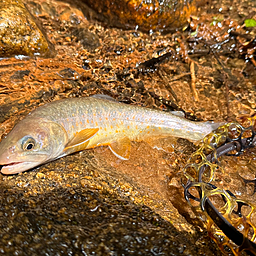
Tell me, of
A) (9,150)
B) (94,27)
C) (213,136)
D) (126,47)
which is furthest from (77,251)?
(94,27)

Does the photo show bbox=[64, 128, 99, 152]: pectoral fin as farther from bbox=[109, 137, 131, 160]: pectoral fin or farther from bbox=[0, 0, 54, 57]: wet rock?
bbox=[0, 0, 54, 57]: wet rock

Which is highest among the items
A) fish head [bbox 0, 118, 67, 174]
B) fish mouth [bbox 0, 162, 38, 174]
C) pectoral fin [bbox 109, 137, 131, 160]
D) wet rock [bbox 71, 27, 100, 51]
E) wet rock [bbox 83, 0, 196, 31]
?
wet rock [bbox 83, 0, 196, 31]

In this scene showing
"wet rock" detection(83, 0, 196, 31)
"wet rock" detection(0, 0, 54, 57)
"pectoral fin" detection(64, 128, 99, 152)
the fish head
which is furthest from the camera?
"wet rock" detection(83, 0, 196, 31)

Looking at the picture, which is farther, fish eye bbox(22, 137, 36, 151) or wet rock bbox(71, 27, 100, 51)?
wet rock bbox(71, 27, 100, 51)

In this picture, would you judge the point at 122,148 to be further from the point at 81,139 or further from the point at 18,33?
the point at 18,33

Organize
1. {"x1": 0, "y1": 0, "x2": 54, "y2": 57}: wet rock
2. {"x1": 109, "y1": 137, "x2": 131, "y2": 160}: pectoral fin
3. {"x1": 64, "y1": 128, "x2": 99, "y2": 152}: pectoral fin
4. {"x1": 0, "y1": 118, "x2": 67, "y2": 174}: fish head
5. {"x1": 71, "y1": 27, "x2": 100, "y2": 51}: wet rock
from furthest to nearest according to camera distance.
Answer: {"x1": 71, "y1": 27, "x2": 100, "y2": 51}: wet rock, {"x1": 0, "y1": 0, "x2": 54, "y2": 57}: wet rock, {"x1": 109, "y1": 137, "x2": 131, "y2": 160}: pectoral fin, {"x1": 64, "y1": 128, "x2": 99, "y2": 152}: pectoral fin, {"x1": 0, "y1": 118, "x2": 67, "y2": 174}: fish head

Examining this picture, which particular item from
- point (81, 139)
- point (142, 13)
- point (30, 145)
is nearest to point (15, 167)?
point (30, 145)

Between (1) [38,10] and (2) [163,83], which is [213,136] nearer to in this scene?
(2) [163,83]

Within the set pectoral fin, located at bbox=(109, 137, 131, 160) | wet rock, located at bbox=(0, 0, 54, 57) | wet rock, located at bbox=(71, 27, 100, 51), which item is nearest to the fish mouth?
pectoral fin, located at bbox=(109, 137, 131, 160)
